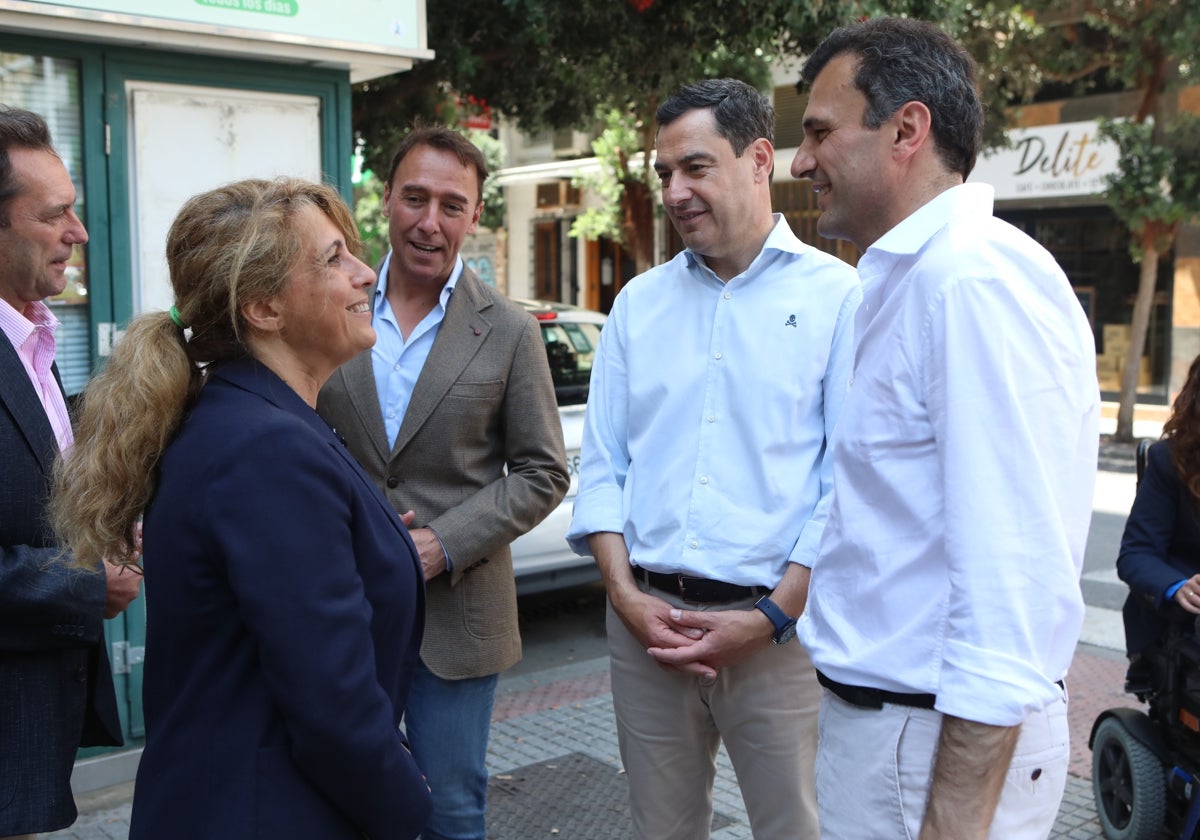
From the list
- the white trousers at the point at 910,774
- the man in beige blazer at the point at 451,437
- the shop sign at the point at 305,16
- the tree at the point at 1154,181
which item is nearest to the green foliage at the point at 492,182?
the tree at the point at 1154,181

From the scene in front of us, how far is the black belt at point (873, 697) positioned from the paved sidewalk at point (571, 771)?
7.90 feet

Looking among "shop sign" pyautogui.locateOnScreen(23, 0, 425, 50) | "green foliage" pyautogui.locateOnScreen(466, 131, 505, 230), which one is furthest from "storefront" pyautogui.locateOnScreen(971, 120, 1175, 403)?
"shop sign" pyautogui.locateOnScreen(23, 0, 425, 50)

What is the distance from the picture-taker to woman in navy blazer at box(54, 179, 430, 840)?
1.71m

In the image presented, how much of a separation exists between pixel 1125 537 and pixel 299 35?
3.53 metres

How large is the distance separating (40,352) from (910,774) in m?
2.17

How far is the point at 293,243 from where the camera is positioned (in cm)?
194

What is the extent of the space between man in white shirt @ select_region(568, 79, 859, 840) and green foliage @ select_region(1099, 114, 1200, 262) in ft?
40.3

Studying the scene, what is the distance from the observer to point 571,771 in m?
4.79

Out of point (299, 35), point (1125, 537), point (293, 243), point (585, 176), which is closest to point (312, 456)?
point (293, 243)

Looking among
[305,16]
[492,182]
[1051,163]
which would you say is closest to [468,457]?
[305,16]

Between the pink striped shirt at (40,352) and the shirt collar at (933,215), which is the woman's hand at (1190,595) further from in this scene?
the pink striped shirt at (40,352)

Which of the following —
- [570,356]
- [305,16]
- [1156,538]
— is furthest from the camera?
[570,356]

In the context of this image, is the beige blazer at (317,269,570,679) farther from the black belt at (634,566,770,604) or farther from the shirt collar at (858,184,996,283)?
the shirt collar at (858,184,996,283)

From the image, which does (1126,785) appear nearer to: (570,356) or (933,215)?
(933,215)
